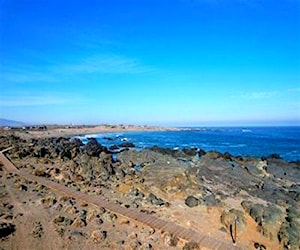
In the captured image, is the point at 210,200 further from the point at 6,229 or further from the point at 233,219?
the point at 6,229

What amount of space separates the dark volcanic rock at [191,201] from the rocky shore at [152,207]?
0.07 m

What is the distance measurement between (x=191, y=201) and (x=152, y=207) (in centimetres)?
281

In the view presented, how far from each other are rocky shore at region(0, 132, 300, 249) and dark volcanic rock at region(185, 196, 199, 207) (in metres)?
0.07

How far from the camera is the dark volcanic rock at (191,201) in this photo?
18.6 m

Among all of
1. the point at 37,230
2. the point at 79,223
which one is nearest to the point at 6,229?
the point at 37,230

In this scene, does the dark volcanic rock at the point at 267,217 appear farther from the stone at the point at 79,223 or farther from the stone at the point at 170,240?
the stone at the point at 79,223

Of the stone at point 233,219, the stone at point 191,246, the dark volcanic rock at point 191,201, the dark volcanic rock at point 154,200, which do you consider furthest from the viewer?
the dark volcanic rock at point 191,201

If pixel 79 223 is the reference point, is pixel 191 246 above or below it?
below

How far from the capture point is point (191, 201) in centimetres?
1880

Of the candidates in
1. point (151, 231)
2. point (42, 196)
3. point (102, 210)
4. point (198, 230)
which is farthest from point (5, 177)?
point (198, 230)

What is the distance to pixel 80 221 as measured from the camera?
1528 cm

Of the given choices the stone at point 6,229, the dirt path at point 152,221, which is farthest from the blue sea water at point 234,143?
the stone at point 6,229

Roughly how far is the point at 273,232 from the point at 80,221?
1042 cm

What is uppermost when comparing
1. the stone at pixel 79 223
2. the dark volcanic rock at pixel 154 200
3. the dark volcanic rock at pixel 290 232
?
the dark volcanic rock at pixel 154 200
